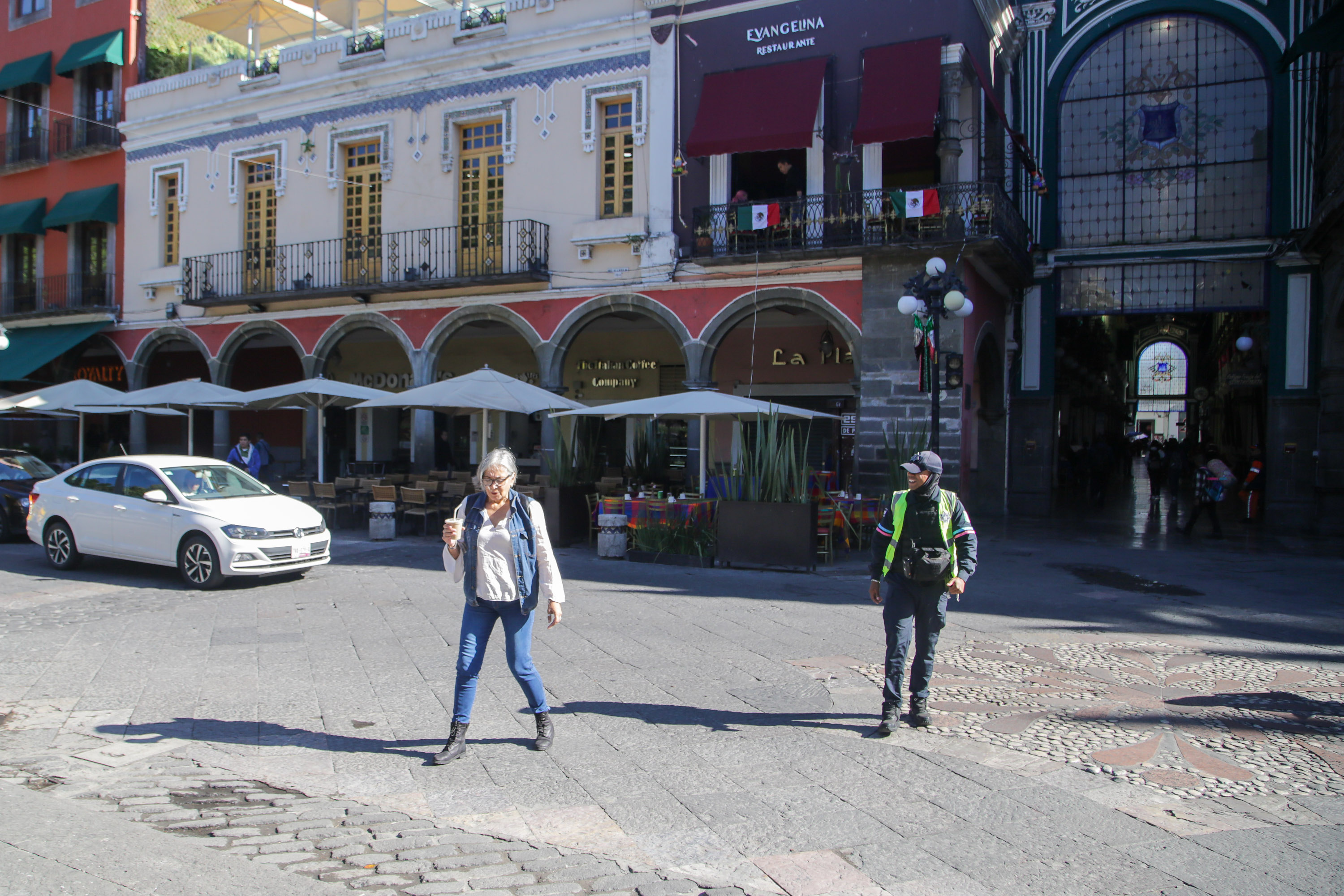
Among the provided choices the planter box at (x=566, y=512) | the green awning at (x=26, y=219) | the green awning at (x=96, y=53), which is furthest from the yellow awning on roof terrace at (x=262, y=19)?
the planter box at (x=566, y=512)

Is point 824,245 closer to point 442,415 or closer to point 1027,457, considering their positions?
point 1027,457

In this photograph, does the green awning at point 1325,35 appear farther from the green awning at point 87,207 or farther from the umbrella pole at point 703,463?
the green awning at point 87,207

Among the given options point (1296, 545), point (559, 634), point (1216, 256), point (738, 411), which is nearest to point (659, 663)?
point (559, 634)

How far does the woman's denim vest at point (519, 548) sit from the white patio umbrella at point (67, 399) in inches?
654

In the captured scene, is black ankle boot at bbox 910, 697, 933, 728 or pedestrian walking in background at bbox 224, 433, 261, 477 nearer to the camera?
black ankle boot at bbox 910, 697, 933, 728

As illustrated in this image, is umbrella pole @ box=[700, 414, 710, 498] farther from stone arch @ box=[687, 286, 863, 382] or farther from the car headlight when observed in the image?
the car headlight

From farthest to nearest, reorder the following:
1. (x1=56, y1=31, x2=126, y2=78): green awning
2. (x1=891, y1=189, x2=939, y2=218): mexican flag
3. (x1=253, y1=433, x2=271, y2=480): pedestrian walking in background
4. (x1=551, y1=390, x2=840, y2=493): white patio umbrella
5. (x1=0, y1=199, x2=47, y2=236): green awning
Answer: (x1=0, y1=199, x2=47, y2=236): green awning
(x1=56, y1=31, x2=126, y2=78): green awning
(x1=253, y1=433, x2=271, y2=480): pedestrian walking in background
(x1=891, y1=189, x2=939, y2=218): mexican flag
(x1=551, y1=390, x2=840, y2=493): white patio umbrella

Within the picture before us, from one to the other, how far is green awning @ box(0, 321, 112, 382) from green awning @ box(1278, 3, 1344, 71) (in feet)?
83.9

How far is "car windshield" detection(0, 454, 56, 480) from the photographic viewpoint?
1439cm

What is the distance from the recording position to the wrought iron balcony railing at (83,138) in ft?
78.0

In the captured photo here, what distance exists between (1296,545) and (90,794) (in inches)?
654

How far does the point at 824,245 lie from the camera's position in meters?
15.8

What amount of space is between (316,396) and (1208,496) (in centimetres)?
1516

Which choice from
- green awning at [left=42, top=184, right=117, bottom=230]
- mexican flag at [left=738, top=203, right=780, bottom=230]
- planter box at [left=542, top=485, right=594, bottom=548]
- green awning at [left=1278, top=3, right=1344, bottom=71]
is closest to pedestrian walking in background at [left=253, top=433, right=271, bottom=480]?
planter box at [left=542, top=485, right=594, bottom=548]
